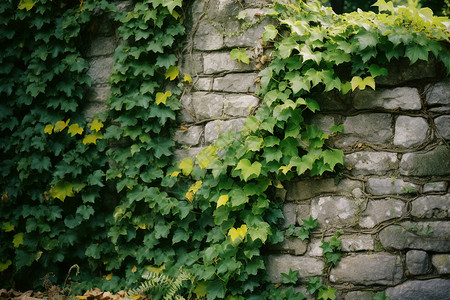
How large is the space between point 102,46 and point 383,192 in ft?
8.66

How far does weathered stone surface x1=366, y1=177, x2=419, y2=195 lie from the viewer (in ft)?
7.70

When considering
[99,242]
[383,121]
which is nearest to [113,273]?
[99,242]

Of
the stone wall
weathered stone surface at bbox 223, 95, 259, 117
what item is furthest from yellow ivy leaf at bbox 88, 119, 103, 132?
the stone wall

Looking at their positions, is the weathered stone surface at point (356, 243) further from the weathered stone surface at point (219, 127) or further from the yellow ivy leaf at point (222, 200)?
the weathered stone surface at point (219, 127)

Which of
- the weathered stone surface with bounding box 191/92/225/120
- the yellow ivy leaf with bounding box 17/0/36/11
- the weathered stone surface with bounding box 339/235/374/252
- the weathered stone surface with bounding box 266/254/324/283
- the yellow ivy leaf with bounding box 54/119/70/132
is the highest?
the yellow ivy leaf with bounding box 17/0/36/11

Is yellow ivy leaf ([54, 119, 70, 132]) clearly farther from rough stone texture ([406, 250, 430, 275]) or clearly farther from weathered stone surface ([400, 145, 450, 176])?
rough stone texture ([406, 250, 430, 275])

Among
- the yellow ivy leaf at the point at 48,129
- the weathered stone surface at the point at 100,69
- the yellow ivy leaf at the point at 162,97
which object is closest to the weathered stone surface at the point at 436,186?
the yellow ivy leaf at the point at 162,97

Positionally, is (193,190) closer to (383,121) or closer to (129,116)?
(129,116)

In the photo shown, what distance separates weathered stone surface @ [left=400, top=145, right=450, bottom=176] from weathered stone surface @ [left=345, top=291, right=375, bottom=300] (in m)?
0.85

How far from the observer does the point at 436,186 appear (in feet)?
7.58

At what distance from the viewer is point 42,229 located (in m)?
3.07

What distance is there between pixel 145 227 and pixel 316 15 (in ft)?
6.89

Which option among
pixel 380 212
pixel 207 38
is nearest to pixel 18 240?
pixel 207 38

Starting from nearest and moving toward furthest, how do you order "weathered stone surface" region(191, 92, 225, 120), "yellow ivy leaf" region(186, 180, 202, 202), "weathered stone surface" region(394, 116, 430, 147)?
1. "weathered stone surface" region(394, 116, 430, 147)
2. "yellow ivy leaf" region(186, 180, 202, 202)
3. "weathered stone surface" region(191, 92, 225, 120)
